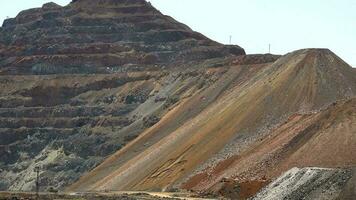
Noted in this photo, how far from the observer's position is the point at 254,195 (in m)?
65.3

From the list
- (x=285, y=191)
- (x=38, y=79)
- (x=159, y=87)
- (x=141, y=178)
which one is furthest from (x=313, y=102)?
(x=38, y=79)

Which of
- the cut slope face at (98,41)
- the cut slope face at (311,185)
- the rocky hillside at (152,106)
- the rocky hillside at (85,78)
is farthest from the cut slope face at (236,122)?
the cut slope face at (98,41)

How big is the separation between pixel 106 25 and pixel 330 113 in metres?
111

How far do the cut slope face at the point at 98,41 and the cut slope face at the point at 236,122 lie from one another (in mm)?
51247

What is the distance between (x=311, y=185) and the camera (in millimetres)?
56750

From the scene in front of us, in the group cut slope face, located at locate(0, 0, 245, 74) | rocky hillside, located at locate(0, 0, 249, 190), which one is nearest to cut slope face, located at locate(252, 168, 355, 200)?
rocky hillside, located at locate(0, 0, 249, 190)

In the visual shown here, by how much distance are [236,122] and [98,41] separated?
87916mm

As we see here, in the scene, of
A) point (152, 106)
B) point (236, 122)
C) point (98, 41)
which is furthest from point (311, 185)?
point (98, 41)

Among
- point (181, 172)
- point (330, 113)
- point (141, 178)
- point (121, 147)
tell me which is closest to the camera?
point (330, 113)

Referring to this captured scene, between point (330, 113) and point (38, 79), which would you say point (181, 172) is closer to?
point (330, 113)

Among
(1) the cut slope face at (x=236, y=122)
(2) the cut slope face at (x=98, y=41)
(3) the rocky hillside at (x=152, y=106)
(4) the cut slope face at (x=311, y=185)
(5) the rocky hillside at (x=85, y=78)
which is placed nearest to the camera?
(4) the cut slope face at (x=311, y=185)

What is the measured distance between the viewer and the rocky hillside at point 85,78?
125875 mm

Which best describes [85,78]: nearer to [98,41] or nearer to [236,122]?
[98,41]

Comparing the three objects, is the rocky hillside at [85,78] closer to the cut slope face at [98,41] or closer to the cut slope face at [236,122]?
the cut slope face at [98,41]
